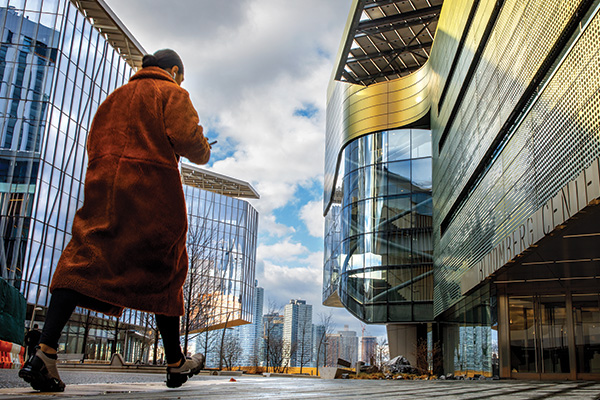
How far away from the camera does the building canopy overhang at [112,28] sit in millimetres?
38247

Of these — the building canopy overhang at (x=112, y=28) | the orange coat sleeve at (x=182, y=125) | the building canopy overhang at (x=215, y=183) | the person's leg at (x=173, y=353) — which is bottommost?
the person's leg at (x=173, y=353)

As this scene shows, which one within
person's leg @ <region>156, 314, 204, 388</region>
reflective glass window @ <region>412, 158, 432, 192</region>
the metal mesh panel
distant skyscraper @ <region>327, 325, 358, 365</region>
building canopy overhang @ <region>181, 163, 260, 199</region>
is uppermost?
building canopy overhang @ <region>181, 163, 260, 199</region>

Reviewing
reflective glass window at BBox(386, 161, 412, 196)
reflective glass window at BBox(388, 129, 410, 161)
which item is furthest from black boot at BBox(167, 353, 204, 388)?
reflective glass window at BBox(388, 129, 410, 161)

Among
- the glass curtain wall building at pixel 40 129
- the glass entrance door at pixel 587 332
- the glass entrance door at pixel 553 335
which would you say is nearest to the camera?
the glass entrance door at pixel 587 332

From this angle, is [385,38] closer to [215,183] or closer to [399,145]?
[399,145]

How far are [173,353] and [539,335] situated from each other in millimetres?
15843

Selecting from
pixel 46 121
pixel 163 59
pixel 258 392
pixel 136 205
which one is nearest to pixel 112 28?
A: pixel 46 121

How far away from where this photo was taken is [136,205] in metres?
3.04

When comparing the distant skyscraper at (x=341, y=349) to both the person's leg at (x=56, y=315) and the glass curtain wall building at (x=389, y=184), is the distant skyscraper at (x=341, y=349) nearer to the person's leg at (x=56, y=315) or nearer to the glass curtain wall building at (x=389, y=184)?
the glass curtain wall building at (x=389, y=184)

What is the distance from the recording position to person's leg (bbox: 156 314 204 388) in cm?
317

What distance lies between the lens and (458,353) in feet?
80.7

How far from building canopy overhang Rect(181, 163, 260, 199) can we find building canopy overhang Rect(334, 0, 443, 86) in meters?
30.9

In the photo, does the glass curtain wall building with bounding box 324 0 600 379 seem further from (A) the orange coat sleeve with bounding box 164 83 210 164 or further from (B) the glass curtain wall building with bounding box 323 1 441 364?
(A) the orange coat sleeve with bounding box 164 83 210 164

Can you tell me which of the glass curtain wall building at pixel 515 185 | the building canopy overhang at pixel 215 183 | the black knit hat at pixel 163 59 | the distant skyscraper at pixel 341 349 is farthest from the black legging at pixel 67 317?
the distant skyscraper at pixel 341 349
